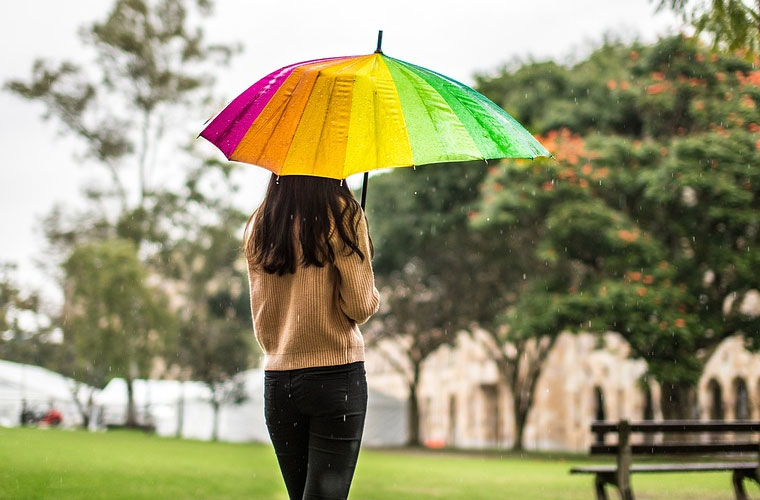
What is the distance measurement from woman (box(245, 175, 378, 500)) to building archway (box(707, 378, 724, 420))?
28.5 m

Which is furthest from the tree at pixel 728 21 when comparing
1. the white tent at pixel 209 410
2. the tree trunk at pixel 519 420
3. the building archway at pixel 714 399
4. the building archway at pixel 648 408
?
the white tent at pixel 209 410

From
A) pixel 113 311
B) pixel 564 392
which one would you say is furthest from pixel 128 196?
pixel 564 392

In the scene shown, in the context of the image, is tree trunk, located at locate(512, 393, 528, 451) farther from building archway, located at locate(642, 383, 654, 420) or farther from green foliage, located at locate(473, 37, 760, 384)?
green foliage, located at locate(473, 37, 760, 384)

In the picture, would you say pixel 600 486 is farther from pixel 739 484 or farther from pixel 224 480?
pixel 224 480

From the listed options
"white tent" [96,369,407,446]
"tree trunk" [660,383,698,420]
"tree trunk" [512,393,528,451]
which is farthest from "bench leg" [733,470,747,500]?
"white tent" [96,369,407,446]

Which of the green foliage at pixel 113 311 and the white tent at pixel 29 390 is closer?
the green foliage at pixel 113 311

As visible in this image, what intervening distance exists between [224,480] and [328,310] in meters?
9.17

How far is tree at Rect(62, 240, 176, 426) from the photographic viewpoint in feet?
96.4

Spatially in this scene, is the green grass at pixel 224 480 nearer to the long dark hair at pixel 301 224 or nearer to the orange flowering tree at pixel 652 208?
the orange flowering tree at pixel 652 208

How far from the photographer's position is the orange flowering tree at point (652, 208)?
1797 centimetres

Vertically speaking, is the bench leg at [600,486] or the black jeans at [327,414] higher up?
the black jeans at [327,414]

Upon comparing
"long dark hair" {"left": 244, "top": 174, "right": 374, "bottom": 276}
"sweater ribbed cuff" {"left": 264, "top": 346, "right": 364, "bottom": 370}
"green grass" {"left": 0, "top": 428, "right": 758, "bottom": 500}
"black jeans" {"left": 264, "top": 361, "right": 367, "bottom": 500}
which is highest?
"long dark hair" {"left": 244, "top": 174, "right": 374, "bottom": 276}

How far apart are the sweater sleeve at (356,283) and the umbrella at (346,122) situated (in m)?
0.40

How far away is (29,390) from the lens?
34.8 m
